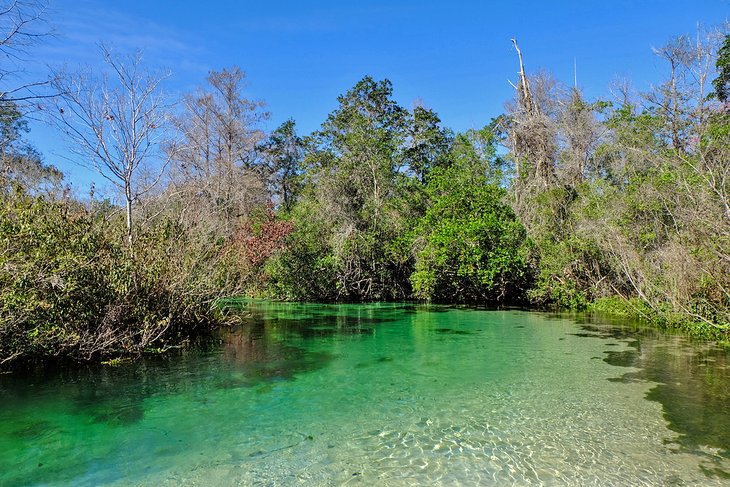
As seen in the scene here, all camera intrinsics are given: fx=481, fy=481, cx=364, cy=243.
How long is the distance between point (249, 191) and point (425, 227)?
1253 centimetres

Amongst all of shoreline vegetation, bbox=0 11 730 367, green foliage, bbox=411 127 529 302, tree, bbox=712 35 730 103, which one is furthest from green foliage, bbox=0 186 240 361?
tree, bbox=712 35 730 103

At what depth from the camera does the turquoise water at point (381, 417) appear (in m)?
4.39

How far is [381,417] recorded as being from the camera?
5824 millimetres

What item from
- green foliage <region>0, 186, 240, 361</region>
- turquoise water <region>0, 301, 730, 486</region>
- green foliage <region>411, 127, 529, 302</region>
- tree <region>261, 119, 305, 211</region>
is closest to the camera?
turquoise water <region>0, 301, 730, 486</region>

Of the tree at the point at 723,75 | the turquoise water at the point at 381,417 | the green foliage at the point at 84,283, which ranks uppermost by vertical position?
the tree at the point at 723,75

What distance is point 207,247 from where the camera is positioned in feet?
38.8

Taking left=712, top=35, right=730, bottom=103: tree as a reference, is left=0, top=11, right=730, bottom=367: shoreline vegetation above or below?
below

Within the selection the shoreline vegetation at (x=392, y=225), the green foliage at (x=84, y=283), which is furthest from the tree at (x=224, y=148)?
the green foliage at (x=84, y=283)

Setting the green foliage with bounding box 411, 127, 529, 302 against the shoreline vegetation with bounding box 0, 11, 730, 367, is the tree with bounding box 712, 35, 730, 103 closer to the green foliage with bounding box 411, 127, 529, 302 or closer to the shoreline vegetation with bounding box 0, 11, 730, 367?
the shoreline vegetation with bounding box 0, 11, 730, 367

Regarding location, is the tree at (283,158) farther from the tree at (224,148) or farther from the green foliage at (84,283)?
the green foliage at (84,283)

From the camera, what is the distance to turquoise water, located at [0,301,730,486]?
4.39 metres

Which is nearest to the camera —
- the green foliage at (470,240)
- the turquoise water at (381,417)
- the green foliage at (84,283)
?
the turquoise water at (381,417)

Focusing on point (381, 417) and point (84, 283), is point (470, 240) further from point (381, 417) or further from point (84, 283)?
point (84, 283)

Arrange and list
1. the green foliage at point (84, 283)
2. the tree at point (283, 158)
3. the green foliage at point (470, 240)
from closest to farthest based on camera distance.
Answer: the green foliage at point (84, 283) < the green foliage at point (470, 240) < the tree at point (283, 158)
